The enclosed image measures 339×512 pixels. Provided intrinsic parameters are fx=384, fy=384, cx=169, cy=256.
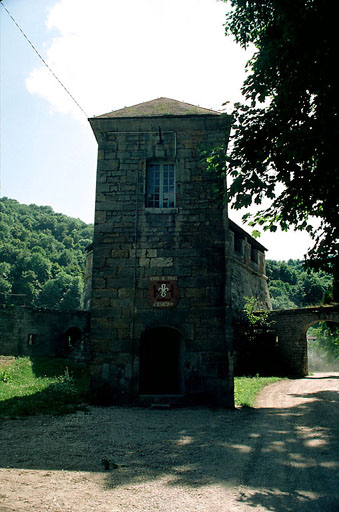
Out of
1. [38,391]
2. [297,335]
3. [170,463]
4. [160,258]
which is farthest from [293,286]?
[170,463]

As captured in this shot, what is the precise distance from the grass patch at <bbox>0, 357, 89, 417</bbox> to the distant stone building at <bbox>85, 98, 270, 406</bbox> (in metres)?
1.00

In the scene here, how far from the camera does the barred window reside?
10.3m

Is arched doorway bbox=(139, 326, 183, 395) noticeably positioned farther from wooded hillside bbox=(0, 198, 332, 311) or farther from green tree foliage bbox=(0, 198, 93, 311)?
wooded hillside bbox=(0, 198, 332, 311)

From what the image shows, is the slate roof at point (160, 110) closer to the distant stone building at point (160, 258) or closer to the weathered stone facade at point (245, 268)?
the distant stone building at point (160, 258)

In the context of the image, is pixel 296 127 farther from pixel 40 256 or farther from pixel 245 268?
pixel 40 256

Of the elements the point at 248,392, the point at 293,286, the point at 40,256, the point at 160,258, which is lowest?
the point at 248,392

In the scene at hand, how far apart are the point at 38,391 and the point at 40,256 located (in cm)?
6632

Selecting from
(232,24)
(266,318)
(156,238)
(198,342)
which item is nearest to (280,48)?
(232,24)

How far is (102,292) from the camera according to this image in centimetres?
977

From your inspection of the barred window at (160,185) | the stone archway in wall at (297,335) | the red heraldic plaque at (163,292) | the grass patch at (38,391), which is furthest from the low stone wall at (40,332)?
the barred window at (160,185)

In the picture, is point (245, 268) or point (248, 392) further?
point (245, 268)

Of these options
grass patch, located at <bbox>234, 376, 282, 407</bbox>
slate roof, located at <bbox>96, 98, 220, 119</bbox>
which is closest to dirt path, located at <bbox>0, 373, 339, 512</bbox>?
grass patch, located at <bbox>234, 376, 282, 407</bbox>

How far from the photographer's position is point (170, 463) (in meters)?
4.69

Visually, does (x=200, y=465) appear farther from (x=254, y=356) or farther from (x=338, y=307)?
(x=338, y=307)
